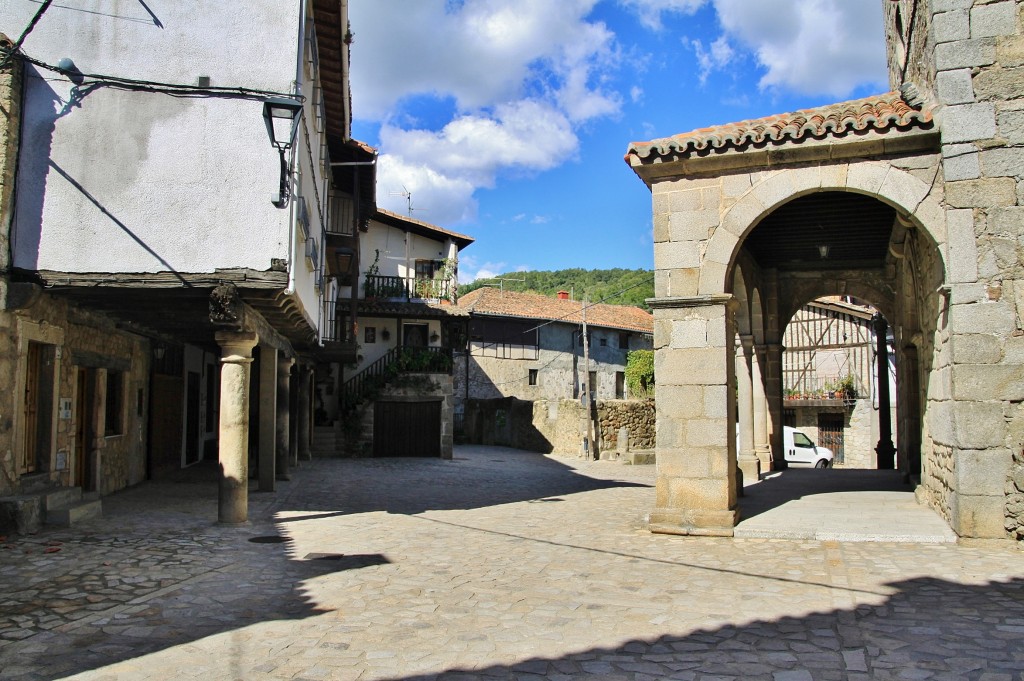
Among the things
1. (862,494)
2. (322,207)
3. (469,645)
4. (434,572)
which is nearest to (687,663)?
(469,645)

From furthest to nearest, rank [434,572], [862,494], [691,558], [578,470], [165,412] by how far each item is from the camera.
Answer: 1. [578,470]
2. [165,412]
3. [862,494]
4. [691,558]
5. [434,572]

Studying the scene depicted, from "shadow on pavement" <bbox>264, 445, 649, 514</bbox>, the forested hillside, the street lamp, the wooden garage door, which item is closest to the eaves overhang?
the street lamp

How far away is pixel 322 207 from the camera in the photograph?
14.9 meters

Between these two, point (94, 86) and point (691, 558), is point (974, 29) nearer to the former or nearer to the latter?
point (691, 558)

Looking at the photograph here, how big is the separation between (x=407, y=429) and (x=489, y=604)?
19.3m

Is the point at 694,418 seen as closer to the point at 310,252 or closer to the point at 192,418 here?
the point at 310,252

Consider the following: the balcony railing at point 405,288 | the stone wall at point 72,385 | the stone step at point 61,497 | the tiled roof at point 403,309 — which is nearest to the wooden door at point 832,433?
the tiled roof at point 403,309

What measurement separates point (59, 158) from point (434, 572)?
240 inches

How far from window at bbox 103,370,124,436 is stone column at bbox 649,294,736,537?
28.1 feet

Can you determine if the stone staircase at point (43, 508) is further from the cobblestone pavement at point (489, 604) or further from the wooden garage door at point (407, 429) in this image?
the wooden garage door at point (407, 429)

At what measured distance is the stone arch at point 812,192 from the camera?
8.04m

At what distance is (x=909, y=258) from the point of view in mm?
11227

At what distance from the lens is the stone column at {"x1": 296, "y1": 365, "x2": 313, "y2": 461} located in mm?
19352

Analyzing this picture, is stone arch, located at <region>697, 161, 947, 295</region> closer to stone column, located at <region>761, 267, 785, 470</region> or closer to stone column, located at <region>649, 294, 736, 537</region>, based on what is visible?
stone column, located at <region>649, 294, 736, 537</region>
